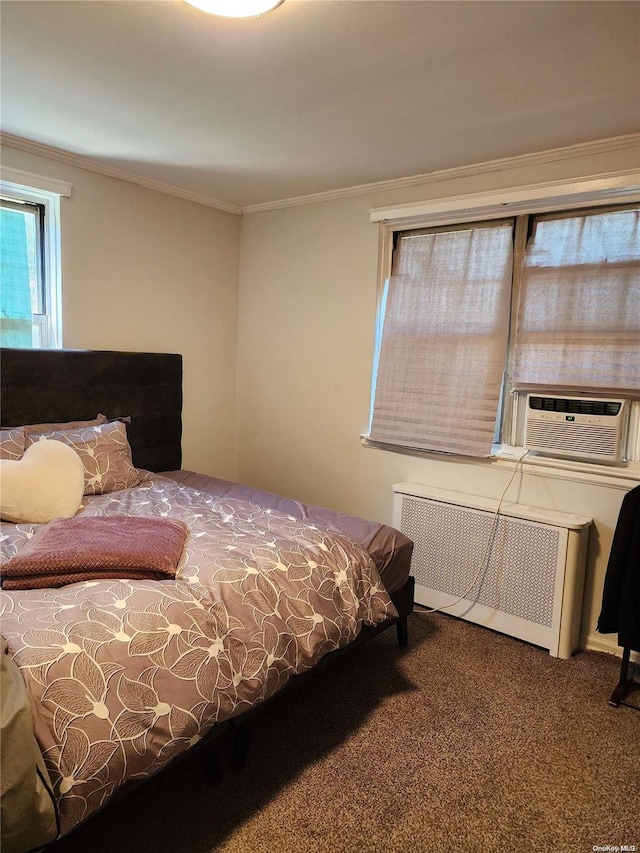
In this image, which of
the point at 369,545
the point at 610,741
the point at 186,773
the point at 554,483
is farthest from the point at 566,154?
the point at 186,773

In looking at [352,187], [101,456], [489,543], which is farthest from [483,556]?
[352,187]

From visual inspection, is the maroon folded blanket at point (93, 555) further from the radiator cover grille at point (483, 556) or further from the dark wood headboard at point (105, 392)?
the radiator cover grille at point (483, 556)

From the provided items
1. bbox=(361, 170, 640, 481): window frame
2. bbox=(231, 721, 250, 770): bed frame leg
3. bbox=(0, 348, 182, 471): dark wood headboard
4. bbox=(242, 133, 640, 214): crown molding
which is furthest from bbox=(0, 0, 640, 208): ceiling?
bbox=(231, 721, 250, 770): bed frame leg

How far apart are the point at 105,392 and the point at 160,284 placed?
0.84 metres

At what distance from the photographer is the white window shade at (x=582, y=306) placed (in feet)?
8.75

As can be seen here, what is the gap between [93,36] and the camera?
75.1 inches

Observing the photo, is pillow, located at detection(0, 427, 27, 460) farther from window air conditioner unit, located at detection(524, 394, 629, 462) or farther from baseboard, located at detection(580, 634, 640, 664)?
baseboard, located at detection(580, 634, 640, 664)

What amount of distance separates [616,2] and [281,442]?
2999mm

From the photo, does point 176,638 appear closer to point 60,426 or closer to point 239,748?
point 239,748

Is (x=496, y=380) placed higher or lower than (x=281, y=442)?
higher

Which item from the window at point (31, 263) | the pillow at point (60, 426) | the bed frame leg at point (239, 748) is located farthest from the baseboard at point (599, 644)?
the window at point (31, 263)

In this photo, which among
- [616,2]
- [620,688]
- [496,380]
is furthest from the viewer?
[496,380]

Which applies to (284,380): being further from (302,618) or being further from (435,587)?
(302,618)

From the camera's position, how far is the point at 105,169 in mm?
3291
